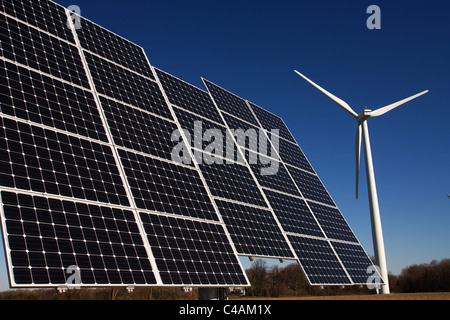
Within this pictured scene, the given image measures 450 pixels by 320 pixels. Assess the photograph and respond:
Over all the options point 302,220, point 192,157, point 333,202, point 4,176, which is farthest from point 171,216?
point 333,202

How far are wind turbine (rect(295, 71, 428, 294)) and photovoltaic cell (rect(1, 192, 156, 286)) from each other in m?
28.2

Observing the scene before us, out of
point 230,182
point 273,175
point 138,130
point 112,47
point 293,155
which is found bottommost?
point 230,182

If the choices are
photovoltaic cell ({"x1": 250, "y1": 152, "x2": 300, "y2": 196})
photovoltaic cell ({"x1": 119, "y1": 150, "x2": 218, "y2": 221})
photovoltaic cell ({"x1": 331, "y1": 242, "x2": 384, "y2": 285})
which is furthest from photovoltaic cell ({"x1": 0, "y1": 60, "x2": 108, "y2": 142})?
photovoltaic cell ({"x1": 331, "y1": 242, "x2": 384, "y2": 285})

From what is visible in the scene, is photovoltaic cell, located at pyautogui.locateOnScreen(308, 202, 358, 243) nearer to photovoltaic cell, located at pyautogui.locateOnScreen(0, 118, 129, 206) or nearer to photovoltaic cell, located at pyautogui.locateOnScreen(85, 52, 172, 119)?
photovoltaic cell, located at pyautogui.locateOnScreen(85, 52, 172, 119)

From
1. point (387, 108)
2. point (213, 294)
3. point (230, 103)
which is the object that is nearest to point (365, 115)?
point (387, 108)

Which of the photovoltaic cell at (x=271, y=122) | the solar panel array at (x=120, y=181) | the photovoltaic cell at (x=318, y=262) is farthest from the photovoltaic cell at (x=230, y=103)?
the photovoltaic cell at (x=318, y=262)

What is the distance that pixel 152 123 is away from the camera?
2584cm

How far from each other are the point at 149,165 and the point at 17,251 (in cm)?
944

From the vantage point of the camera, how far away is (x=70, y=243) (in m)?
15.9

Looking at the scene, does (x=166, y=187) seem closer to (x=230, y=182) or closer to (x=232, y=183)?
(x=230, y=182)

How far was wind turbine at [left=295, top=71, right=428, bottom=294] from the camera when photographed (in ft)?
136

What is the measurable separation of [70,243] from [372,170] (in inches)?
1394

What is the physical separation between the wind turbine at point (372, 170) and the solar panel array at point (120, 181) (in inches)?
245

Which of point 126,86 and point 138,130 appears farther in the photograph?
point 126,86
